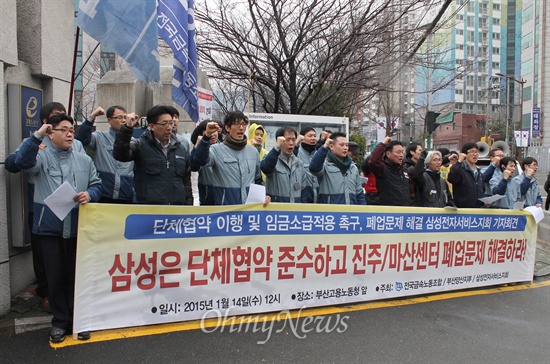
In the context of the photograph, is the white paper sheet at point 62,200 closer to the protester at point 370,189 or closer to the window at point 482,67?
the protester at point 370,189

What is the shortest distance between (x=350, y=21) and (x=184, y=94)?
585 centimetres

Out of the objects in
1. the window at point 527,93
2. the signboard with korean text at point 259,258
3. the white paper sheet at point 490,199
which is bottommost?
the signboard with korean text at point 259,258

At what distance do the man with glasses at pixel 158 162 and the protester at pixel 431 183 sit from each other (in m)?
3.26

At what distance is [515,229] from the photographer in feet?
17.5


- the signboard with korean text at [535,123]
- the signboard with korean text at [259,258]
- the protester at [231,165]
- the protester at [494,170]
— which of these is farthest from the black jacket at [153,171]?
the signboard with korean text at [535,123]

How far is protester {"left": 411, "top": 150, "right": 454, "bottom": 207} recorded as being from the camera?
5.45 metres

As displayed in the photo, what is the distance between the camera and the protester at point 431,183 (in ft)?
17.9

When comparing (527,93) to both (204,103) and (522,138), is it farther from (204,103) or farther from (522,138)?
(204,103)

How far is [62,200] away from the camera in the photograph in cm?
321

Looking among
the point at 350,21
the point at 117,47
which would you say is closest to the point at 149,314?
the point at 117,47

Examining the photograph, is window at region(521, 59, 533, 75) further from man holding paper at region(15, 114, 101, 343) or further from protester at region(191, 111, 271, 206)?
man holding paper at region(15, 114, 101, 343)

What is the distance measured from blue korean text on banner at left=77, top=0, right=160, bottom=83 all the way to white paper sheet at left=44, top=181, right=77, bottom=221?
58.1 inches

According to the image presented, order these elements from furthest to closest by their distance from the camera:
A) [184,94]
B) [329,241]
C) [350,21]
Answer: [350,21] → [184,94] → [329,241]

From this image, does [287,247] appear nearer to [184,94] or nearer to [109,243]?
[109,243]
